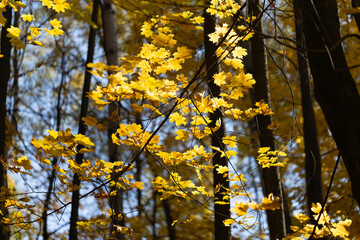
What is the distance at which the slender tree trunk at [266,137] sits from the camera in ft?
9.26

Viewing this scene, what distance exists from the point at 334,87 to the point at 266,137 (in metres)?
1.49

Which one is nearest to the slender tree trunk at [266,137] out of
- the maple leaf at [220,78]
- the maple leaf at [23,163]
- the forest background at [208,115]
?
the forest background at [208,115]

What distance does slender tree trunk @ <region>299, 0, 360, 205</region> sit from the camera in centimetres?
146

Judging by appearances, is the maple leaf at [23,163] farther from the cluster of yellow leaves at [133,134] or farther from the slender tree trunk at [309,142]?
the slender tree trunk at [309,142]

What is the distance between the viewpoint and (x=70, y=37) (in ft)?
27.4

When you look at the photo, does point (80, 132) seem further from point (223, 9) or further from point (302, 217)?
point (302, 217)

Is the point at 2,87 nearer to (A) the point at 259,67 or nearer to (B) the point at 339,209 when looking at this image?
(A) the point at 259,67

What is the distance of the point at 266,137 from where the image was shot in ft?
9.68

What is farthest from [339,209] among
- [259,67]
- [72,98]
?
[72,98]

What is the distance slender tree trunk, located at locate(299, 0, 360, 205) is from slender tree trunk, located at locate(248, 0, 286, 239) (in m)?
1.15

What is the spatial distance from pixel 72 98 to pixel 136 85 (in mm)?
7304

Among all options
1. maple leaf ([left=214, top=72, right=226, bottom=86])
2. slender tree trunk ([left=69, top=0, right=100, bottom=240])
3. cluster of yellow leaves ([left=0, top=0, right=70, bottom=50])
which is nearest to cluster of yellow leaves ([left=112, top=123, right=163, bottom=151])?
maple leaf ([left=214, top=72, right=226, bottom=86])

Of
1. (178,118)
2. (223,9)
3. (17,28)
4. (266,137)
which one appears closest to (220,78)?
(178,118)

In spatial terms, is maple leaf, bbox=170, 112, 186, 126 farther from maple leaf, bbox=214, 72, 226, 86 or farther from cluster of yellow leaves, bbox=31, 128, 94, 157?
cluster of yellow leaves, bbox=31, 128, 94, 157
